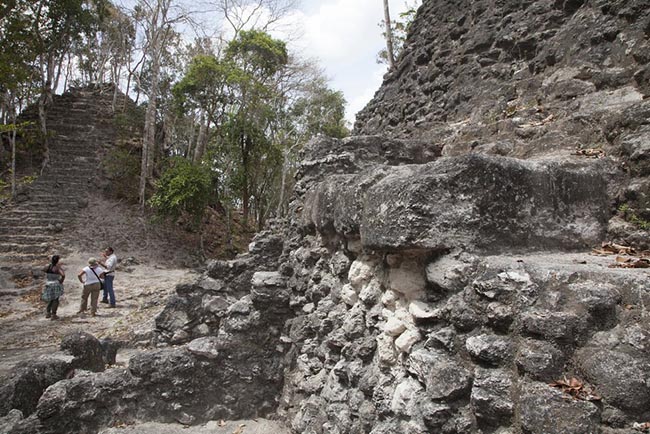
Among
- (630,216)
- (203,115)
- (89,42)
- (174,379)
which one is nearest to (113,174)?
(203,115)

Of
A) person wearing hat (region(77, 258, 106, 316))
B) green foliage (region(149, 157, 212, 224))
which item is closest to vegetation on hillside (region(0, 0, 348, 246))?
green foliage (region(149, 157, 212, 224))

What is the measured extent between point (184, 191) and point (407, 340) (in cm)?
1524

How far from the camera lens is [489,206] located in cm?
232

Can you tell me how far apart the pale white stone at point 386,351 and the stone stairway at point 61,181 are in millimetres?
14146

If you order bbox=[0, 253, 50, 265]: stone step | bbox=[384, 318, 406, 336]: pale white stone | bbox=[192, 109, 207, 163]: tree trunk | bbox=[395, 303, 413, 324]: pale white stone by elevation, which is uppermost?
bbox=[192, 109, 207, 163]: tree trunk

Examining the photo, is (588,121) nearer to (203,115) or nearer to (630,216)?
(630,216)

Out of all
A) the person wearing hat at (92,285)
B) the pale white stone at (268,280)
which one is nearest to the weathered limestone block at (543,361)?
the pale white stone at (268,280)

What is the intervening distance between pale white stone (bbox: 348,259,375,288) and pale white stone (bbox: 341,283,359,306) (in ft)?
0.22

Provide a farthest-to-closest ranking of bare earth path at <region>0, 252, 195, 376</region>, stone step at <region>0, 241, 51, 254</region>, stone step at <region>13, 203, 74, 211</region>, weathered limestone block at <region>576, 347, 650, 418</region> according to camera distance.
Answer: stone step at <region>13, 203, 74, 211</region>
stone step at <region>0, 241, 51, 254</region>
bare earth path at <region>0, 252, 195, 376</region>
weathered limestone block at <region>576, 347, 650, 418</region>

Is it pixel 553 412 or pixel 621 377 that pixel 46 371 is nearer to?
pixel 553 412

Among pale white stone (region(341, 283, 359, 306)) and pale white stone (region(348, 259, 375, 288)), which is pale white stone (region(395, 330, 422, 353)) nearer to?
pale white stone (region(348, 259, 375, 288))

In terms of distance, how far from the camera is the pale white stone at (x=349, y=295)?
346cm

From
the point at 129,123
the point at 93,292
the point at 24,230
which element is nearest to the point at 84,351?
the point at 93,292

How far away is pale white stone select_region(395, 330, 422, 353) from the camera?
95.0 inches
